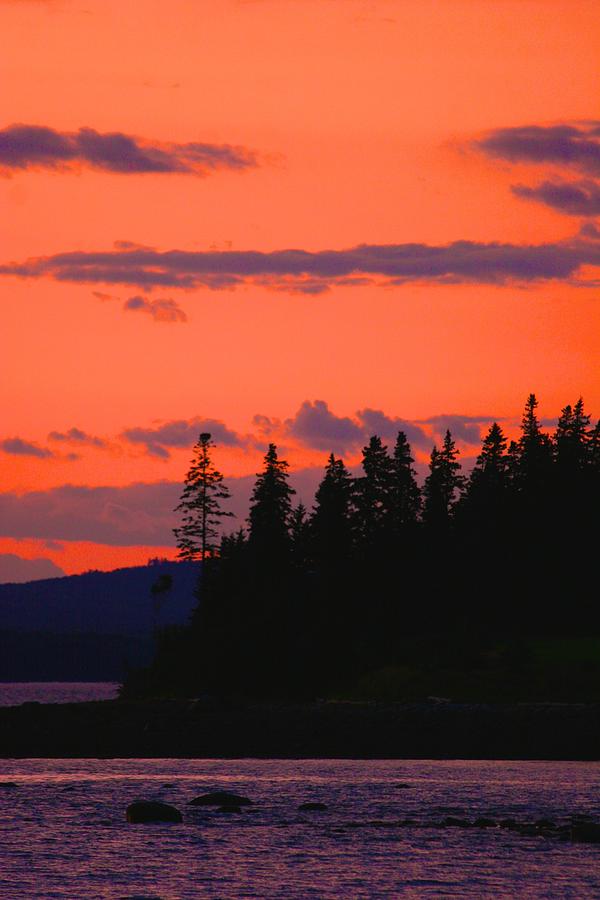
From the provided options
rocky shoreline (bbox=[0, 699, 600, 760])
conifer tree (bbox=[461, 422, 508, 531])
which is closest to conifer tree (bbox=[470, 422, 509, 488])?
conifer tree (bbox=[461, 422, 508, 531])

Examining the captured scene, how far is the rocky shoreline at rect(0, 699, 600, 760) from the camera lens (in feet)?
249

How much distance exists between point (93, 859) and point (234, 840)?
5334mm

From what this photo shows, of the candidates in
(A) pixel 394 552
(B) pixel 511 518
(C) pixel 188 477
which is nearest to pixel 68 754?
(A) pixel 394 552

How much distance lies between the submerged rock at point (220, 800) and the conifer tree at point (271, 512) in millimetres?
62793

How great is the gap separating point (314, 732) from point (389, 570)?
38.2m

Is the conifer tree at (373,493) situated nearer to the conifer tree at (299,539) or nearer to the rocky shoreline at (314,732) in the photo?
the conifer tree at (299,539)

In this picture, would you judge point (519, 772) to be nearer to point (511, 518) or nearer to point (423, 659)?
point (423, 659)

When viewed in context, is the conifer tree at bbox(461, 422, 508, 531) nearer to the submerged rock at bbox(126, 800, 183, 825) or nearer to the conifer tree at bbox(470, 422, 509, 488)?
the conifer tree at bbox(470, 422, 509, 488)

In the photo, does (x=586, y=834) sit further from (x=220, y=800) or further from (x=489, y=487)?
(x=489, y=487)

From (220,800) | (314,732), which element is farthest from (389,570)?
(220,800)

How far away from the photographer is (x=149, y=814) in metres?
49.9

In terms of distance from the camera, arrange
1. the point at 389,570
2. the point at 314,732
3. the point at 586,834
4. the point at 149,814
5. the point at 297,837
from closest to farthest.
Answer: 1. the point at 586,834
2. the point at 297,837
3. the point at 149,814
4. the point at 314,732
5. the point at 389,570

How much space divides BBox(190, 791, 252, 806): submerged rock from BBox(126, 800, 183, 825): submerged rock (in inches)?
148

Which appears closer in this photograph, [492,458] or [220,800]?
[220,800]
